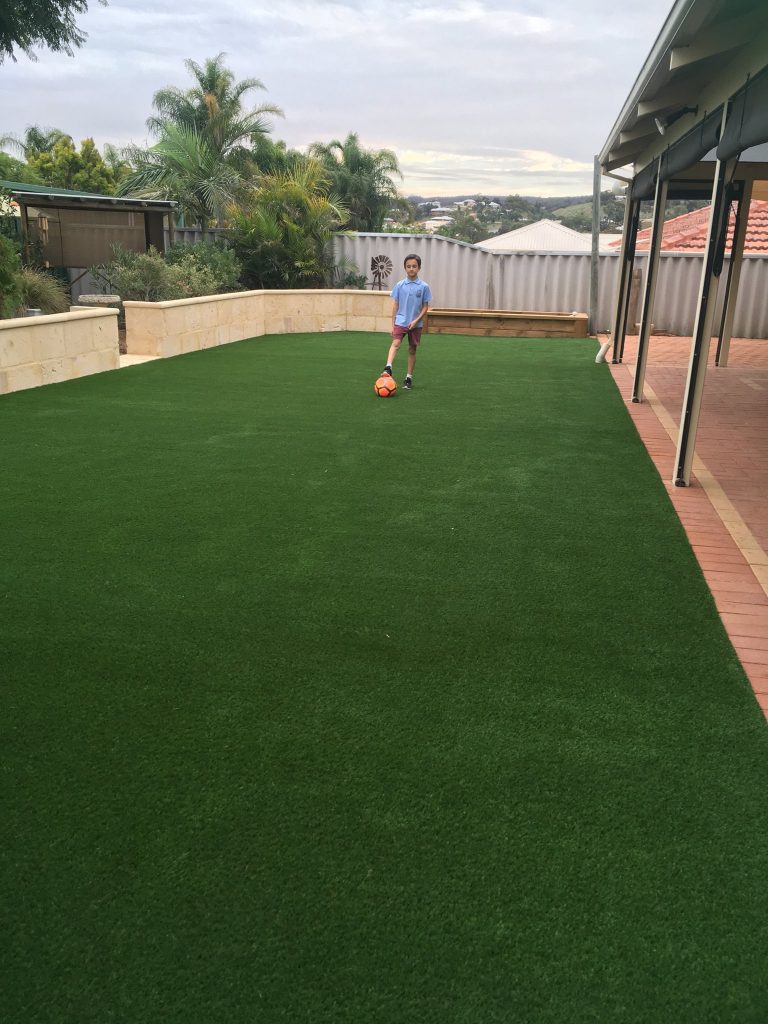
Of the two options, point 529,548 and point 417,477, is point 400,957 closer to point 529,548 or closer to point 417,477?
point 529,548

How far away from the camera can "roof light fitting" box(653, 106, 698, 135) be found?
7337 mm

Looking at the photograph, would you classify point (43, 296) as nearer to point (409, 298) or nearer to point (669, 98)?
point (409, 298)

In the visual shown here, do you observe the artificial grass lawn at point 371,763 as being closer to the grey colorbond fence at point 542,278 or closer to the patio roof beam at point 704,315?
the patio roof beam at point 704,315

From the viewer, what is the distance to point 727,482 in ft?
21.4

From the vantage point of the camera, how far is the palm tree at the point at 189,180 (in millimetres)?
27656

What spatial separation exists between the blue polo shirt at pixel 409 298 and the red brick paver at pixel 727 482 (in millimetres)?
2796

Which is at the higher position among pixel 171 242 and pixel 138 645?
pixel 171 242

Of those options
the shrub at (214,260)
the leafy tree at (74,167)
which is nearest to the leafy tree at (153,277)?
the shrub at (214,260)

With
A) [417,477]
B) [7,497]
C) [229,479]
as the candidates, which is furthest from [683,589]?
[7,497]

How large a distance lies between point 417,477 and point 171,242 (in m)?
14.4

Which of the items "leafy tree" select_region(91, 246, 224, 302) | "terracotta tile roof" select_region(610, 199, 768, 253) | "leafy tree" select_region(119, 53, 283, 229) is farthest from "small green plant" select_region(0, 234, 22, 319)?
"leafy tree" select_region(119, 53, 283, 229)

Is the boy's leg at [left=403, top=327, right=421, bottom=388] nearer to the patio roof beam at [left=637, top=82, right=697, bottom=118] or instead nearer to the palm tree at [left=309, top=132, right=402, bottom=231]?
the patio roof beam at [left=637, top=82, right=697, bottom=118]

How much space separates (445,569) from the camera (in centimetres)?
461

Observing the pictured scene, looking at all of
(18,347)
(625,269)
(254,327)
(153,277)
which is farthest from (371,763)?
(254,327)
